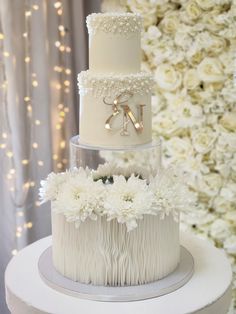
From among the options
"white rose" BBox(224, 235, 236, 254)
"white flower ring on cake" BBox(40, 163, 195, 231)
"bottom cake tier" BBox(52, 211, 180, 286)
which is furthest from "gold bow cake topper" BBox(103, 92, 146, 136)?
"white rose" BBox(224, 235, 236, 254)

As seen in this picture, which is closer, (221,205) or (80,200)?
(80,200)

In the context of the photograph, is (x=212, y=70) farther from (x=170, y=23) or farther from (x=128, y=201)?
(x=128, y=201)

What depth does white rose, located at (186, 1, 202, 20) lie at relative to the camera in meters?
2.20

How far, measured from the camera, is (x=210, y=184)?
2.28 m

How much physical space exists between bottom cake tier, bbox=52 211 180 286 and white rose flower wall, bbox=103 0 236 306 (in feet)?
2.66

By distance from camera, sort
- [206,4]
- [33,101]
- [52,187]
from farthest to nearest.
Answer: [33,101] → [206,4] → [52,187]

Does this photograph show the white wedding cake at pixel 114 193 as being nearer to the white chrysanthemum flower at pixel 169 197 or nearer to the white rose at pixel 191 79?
the white chrysanthemum flower at pixel 169 197

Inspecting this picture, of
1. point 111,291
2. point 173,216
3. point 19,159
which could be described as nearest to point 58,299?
point 111,291

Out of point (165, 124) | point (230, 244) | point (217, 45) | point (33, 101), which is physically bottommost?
point (230, 244)

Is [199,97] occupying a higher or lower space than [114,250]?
higher

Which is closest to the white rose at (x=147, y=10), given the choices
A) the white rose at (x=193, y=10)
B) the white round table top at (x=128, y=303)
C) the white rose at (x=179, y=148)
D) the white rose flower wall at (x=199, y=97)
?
the white rose flower wall at (x=199, y=97)

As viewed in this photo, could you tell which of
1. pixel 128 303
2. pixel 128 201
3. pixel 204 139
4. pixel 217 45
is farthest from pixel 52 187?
pixel 217 45

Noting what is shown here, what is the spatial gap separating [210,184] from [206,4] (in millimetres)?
798

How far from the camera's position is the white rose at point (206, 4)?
7.08 feet
